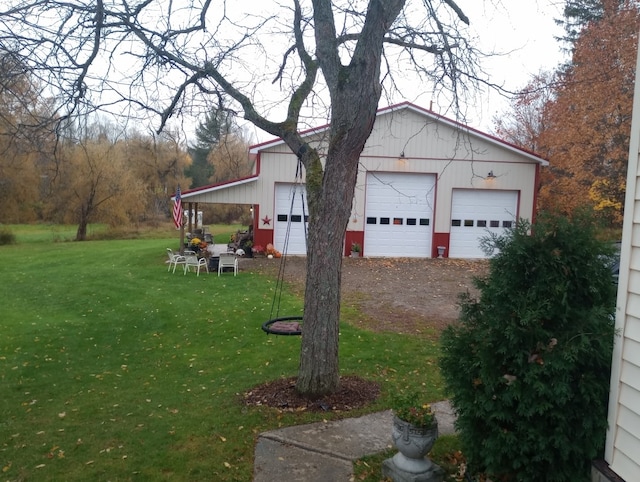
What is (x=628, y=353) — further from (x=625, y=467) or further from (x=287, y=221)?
(x=287, y=221)

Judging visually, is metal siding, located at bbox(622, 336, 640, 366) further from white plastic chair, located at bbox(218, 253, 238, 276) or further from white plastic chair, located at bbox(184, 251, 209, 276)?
white plastic chair, located at bbox(184, 251, 209, 276)

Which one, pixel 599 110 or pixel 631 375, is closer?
pixel 631 375

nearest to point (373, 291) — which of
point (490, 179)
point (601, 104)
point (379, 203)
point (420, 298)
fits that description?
point (420, 298)

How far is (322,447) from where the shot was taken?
4.39 m

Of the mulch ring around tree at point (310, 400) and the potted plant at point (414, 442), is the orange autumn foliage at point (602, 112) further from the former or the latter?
the potted plant at point (414, 442)

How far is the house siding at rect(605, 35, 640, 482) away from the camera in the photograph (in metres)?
3.01

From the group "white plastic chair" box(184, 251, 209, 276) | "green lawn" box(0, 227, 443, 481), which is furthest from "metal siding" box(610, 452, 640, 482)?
"white plastic chair" box(184, 251, 209, 276)

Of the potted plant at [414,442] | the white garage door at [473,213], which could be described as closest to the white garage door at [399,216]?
the white garage door at [473,213]

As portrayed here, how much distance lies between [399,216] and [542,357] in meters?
15.3

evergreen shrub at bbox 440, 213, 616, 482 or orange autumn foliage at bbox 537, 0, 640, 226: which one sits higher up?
orange autumn foliage at bbox 537, 0, 640, 226

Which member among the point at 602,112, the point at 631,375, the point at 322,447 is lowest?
the point at 322,447

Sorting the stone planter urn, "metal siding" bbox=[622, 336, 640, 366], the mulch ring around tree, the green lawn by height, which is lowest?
the green lawn

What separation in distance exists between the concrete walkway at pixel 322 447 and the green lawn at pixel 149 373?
6.6 inches

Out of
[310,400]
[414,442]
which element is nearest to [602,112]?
[310,400]
